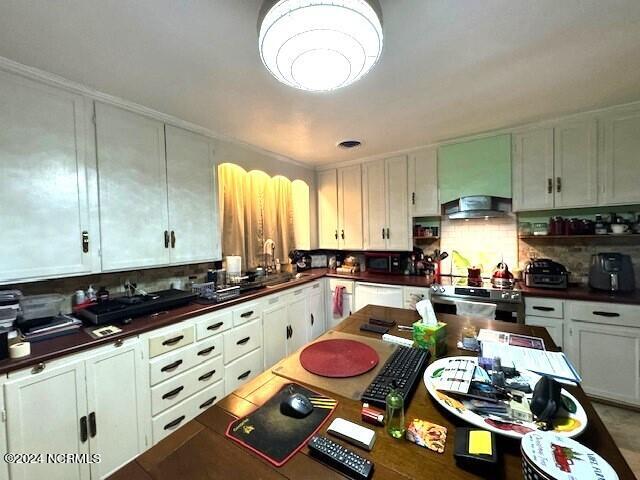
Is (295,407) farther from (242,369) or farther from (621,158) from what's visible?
(621,158)

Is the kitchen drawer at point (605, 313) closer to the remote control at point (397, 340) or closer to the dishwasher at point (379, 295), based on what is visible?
the dishwasher at point (379, 295)

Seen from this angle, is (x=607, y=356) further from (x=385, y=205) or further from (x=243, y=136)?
(x=243, y=136)

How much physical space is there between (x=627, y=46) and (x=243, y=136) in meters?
2.72

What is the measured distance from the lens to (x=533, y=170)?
2562 mm

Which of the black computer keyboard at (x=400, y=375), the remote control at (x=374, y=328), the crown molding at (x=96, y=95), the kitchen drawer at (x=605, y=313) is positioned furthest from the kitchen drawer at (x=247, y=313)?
the kitchen drawer at (x=605, y=313)

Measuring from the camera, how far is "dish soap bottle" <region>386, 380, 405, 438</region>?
0.75 metres

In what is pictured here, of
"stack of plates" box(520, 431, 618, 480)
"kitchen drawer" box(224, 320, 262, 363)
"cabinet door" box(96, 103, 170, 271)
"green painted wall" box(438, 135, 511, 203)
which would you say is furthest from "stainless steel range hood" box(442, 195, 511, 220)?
"cabinet door" box(96, 103, 170, 271)

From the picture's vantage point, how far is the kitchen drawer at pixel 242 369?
2.18m

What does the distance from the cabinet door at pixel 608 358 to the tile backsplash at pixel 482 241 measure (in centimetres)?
86

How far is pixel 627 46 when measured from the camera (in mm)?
1470

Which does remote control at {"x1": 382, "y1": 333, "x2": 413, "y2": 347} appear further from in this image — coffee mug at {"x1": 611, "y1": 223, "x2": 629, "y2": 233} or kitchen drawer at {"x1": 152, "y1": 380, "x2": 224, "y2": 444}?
coffee mug at {"x1": 611, "y1": 223, "x2": 629, "y2": 233}

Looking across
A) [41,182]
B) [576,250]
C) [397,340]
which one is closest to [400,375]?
[397,340]

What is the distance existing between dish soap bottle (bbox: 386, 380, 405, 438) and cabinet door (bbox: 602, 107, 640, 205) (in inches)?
111

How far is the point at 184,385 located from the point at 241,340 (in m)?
0.53
